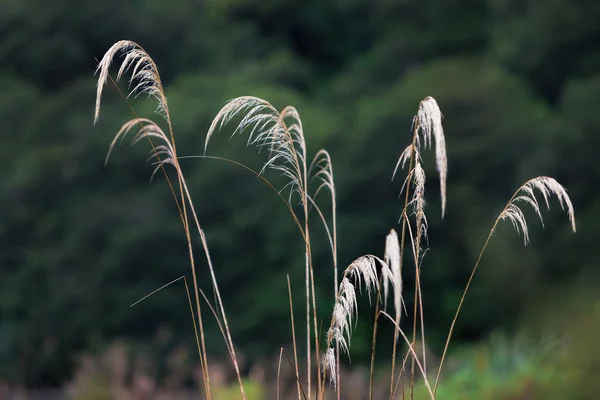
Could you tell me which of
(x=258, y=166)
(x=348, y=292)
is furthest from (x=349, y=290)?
(x=258, y=166)

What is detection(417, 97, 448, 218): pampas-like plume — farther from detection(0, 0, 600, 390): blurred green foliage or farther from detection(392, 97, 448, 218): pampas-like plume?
detection(0, 0, 600, 390): blurred green foliage

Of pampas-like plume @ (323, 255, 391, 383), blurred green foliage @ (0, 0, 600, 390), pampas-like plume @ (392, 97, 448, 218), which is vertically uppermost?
pampas-like plume @ (392, 97, 448, 218)

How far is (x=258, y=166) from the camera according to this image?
23.9ft

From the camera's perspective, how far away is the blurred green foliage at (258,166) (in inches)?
267

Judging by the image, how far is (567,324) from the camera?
5289mm

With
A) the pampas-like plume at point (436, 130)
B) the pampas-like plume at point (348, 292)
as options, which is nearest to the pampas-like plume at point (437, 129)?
the pampas-like plume at point (436, 130)

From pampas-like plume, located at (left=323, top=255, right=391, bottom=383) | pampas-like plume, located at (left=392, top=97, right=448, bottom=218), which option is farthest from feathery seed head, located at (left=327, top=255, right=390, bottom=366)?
pampas-like plume, located at (left=392, top=97, right=448, bottom=218)

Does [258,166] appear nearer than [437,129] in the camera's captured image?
No

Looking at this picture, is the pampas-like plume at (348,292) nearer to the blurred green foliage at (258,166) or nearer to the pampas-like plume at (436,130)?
the pampas-like plume at (436,130)

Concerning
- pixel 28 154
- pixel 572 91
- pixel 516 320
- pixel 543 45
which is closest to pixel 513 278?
pixel 516 320

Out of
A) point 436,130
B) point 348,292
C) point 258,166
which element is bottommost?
point 258,166

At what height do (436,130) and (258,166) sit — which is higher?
(436,130)

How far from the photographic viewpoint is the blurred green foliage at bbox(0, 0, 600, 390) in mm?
6789

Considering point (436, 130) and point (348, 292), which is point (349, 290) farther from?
point (436, 130)
